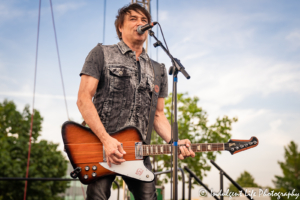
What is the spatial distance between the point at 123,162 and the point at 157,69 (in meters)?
1.15

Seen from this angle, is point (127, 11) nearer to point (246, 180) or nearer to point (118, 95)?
point (118, 95)

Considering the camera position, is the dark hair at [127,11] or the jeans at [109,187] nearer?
the jeans at [109,187]

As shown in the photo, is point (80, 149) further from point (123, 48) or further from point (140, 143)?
point (123, 48)

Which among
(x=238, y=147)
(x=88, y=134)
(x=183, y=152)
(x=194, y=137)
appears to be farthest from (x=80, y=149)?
(x=194, y=137)

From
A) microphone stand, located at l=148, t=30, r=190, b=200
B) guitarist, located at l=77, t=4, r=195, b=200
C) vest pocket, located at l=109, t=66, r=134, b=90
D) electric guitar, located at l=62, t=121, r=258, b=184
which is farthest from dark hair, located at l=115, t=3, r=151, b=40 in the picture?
electric guitar, located at l=62, t=121, r=258, b=184

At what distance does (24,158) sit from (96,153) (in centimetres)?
2820

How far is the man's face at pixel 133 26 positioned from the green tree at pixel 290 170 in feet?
164

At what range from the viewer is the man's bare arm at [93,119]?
2.14 meters

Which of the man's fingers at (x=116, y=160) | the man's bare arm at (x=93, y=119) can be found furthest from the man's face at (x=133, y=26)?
the man's fingers at (x=116, y=160)

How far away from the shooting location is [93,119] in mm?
2191

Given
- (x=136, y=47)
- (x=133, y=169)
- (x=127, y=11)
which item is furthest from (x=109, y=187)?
(x=127, y=11)

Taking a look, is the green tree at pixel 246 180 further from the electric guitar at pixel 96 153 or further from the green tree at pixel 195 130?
the electric guitar at pixel 96 153

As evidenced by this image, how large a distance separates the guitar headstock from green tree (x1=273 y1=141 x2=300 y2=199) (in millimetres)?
48943

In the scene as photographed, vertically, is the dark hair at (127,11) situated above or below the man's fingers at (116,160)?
above
